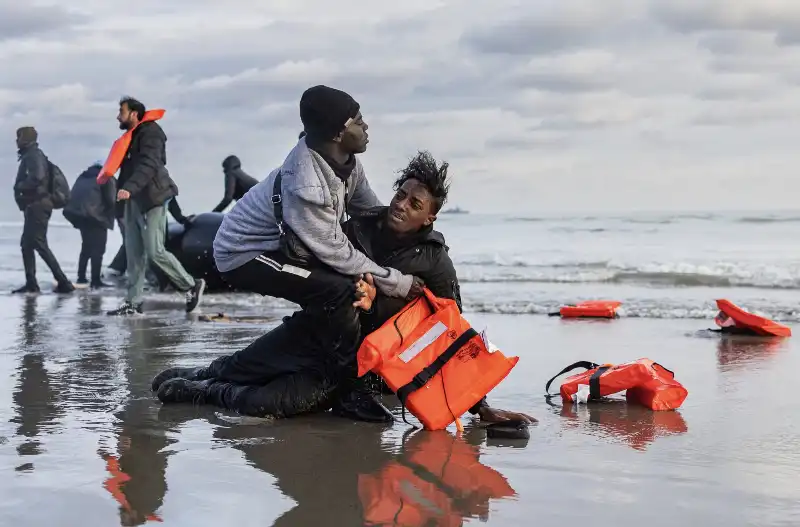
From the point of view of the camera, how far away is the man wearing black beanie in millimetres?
4902

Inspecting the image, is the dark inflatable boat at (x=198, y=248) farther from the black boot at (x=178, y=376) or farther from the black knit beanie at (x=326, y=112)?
the black knit beanie at (x=326, y=112)

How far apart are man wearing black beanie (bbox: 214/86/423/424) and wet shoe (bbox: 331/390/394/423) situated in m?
0.03

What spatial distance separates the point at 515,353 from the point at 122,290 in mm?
8341

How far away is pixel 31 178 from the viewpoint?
14.4 metres

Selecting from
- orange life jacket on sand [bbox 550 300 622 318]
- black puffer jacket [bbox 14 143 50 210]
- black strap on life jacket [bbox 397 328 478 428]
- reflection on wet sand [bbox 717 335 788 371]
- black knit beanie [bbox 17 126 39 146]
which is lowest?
reflection on wet sand [bbox 717 335 788 371]

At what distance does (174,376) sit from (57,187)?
990cm

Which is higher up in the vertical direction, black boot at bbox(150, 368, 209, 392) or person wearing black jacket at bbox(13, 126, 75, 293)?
person wearing black jacket at bbox(13, 126, 75, 293)

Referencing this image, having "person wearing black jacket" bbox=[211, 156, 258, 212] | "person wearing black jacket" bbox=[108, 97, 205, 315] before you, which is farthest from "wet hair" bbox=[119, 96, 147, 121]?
"person wearing black jacket" bbox=[211, 156, 258, 212]

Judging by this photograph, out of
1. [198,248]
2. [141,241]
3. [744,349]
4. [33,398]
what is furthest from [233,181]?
[33,398]

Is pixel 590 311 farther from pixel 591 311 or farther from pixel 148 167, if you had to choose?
pixel 148 167

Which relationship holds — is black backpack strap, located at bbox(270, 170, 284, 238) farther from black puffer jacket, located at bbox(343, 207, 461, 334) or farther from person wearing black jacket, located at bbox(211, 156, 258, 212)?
person wearing black jacket, located at bbox(211, 156, 258, 212)

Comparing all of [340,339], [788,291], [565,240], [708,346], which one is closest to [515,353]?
[708,346]

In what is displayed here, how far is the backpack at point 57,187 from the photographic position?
48.5 feet

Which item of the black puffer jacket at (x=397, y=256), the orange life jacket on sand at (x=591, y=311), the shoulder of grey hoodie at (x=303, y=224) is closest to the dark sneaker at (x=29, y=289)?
the orange life jacket on sand at (x=591, y=311)
